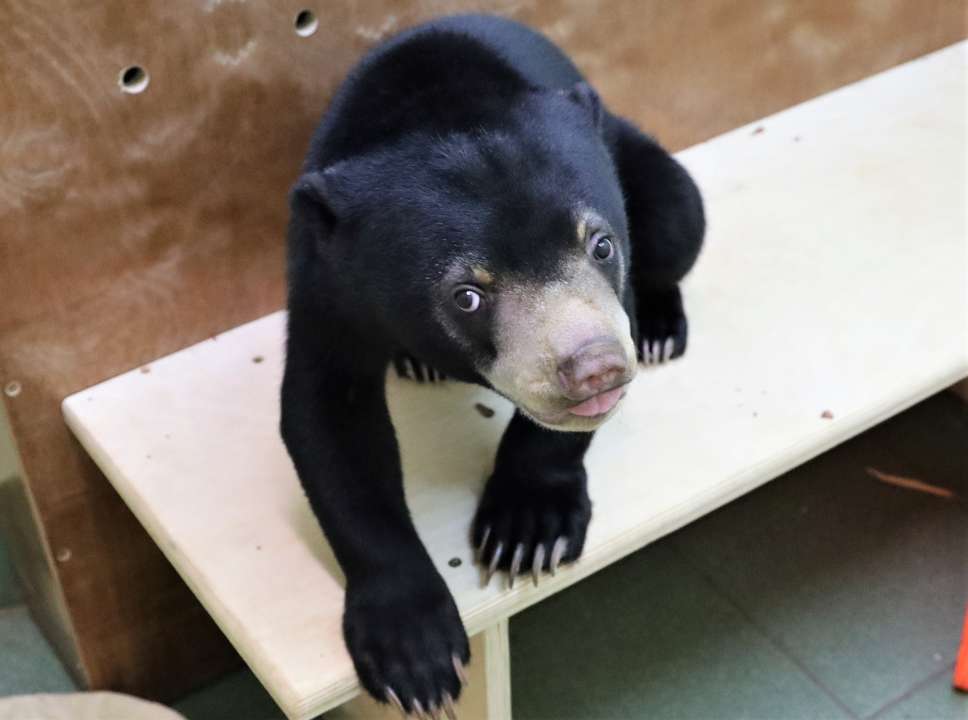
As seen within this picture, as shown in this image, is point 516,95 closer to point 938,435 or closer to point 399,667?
point 399,667

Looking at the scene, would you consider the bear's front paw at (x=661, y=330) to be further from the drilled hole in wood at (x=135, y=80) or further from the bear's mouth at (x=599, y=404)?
the drilled hole in wood at (x=135, y=80)

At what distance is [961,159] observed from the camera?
2771mm

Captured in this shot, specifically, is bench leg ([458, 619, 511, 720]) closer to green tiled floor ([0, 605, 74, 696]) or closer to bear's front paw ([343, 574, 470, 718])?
bear's front paw ([343, 574, 470, 718])

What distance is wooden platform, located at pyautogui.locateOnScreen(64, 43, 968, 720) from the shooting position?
6.29ft

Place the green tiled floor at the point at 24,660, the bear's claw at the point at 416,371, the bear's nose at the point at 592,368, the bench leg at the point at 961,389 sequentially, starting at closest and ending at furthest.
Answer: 1. the bear's nose at the point at 592,368
2. the bear's claw at the point at 416,371
3. the green tiled floor at the point at 24,660
4. the bench leg at the point at 961,389

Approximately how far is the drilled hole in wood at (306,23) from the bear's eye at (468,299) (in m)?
0.74

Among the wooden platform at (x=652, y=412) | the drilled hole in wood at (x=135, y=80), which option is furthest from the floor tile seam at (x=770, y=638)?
the drilled hole in wood at (x=135, y=80)

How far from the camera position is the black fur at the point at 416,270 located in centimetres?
166

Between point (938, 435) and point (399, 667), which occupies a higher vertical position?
point (399, 667)

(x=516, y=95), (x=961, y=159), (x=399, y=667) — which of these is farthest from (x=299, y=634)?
(x=961, y=159)

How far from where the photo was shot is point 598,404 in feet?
5.37

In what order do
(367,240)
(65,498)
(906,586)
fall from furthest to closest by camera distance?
1. (906,586)
2. (65,498)
3. (367,240)

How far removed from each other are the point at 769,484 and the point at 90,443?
1.54 m

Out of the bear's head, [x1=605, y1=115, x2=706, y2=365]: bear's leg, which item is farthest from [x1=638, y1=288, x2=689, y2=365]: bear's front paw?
the bear's head
